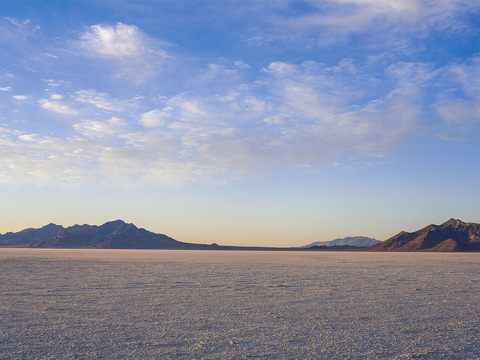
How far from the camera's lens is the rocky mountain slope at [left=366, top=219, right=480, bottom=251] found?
136625 mm

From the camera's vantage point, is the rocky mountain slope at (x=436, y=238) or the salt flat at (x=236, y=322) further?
the rocky mountain slope at (x=436, y=238)

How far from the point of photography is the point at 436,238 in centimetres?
14412

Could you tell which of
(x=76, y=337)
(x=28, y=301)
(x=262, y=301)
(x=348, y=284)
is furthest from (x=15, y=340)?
(x=348, y=284)

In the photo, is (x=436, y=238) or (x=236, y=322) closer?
(x=236, y=322)

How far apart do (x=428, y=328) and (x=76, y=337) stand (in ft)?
26.0

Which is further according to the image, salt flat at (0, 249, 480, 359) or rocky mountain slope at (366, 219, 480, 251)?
rocky mountain slope at (366, 219, 480, 251)

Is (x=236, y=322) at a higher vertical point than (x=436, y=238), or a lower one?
lower

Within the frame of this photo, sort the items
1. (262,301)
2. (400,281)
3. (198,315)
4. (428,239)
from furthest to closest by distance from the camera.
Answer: (428,239)
(400,281)
(262,301)
(198,315)

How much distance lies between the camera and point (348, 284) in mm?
17594

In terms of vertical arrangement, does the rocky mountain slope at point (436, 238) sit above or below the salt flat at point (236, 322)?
above

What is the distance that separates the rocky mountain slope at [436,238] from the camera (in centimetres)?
13662

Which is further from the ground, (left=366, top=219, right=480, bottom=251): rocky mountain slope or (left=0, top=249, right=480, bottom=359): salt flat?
(left=366, top=219, right=480, bottom=251): rocky mountain slope

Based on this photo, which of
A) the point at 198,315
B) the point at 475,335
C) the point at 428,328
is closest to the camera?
the point at 475,335

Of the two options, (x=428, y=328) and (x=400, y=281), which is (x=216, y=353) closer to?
(x=428, y=328)
